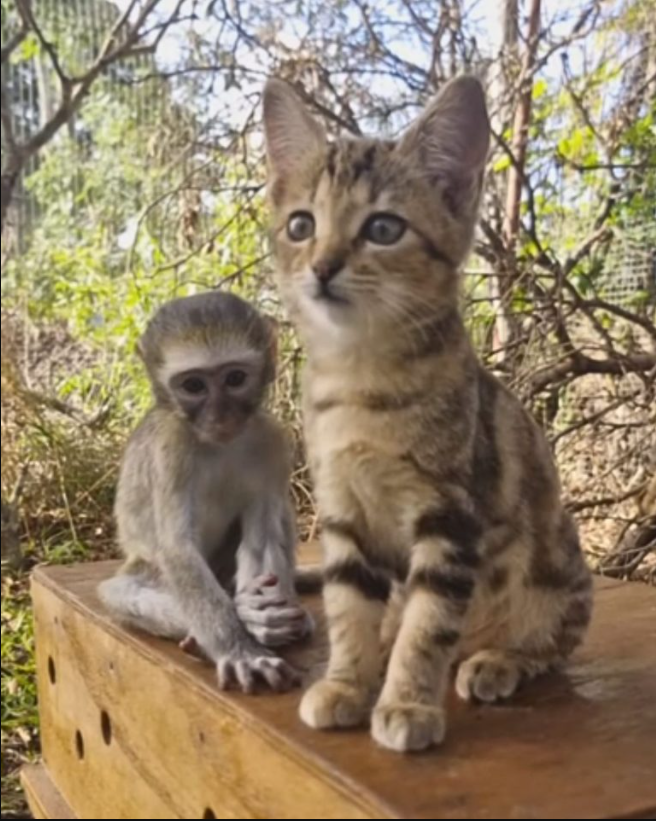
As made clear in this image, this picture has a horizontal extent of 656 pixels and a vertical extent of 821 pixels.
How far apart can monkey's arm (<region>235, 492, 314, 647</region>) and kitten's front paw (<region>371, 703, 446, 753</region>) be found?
0.21 m

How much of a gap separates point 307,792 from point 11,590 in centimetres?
119

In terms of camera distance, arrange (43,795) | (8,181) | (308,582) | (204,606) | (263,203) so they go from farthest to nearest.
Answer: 1. (8,181)
2. (263,203)
3. (308,582)
4. (43,795)
5. (204,606)

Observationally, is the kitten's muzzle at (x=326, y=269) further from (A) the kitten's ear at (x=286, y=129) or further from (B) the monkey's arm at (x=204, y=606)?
(B) the monkey's arm at (x=204, y=606)

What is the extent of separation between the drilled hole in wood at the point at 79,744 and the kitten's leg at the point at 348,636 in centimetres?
28

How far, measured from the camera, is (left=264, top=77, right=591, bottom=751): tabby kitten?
28.4 inches

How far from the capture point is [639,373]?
1.48 metres

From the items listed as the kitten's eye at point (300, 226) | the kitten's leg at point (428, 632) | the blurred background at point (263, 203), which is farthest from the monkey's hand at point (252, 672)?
the blurred background at point (263, 203)

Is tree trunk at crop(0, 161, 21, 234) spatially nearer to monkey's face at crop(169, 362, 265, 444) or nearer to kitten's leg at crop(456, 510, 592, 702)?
monkey's face at crop(169, 362, 265, 444)

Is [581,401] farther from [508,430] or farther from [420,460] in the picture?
[420,460]

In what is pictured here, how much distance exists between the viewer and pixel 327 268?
71 centimetres

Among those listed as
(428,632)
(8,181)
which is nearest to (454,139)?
(428,632)

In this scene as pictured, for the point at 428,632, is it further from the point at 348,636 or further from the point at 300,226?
the point at 300,226

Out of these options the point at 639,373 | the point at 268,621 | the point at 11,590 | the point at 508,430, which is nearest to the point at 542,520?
the point at 508,430

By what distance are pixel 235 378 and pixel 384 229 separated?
0.68 ft
